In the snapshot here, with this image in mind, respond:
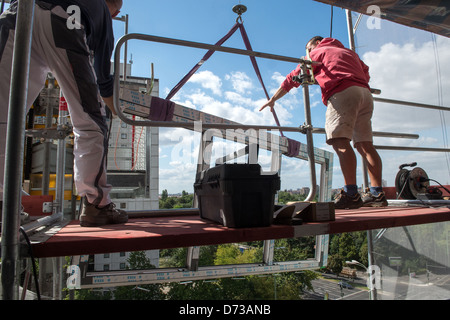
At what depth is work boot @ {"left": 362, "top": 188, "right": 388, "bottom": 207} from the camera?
6.15 ft

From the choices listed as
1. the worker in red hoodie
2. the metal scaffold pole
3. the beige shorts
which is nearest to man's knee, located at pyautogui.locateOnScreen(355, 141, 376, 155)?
the worker in red hoodie

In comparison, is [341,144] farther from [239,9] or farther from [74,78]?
[239,9]

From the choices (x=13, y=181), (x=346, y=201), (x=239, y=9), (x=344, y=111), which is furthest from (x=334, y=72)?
(x=239, y=9)

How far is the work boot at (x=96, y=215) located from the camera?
113cm

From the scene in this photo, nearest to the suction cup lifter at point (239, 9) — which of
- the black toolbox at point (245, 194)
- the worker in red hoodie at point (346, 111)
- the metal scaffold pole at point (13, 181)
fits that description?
the worker in red hoodie at point (346, 111)

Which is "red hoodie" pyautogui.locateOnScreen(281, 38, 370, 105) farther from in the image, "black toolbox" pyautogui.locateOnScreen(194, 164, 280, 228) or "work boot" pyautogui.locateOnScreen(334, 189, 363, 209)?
"black toolbox" pyautogui.locateOnScreen(194, 164, 280, 228)

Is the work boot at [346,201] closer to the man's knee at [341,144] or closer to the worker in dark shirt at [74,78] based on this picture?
the man's knee at [341,144]

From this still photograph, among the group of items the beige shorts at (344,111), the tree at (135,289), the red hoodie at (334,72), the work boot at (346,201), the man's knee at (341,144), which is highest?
the red hoodie at (334,72)

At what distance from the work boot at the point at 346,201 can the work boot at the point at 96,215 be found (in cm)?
128

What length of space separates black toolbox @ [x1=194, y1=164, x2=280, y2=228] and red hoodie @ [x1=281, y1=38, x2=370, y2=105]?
107 centimetres

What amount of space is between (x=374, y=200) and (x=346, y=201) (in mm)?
295

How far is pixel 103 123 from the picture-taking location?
45.8 inches

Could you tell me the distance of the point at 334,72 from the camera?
5.87 feet
